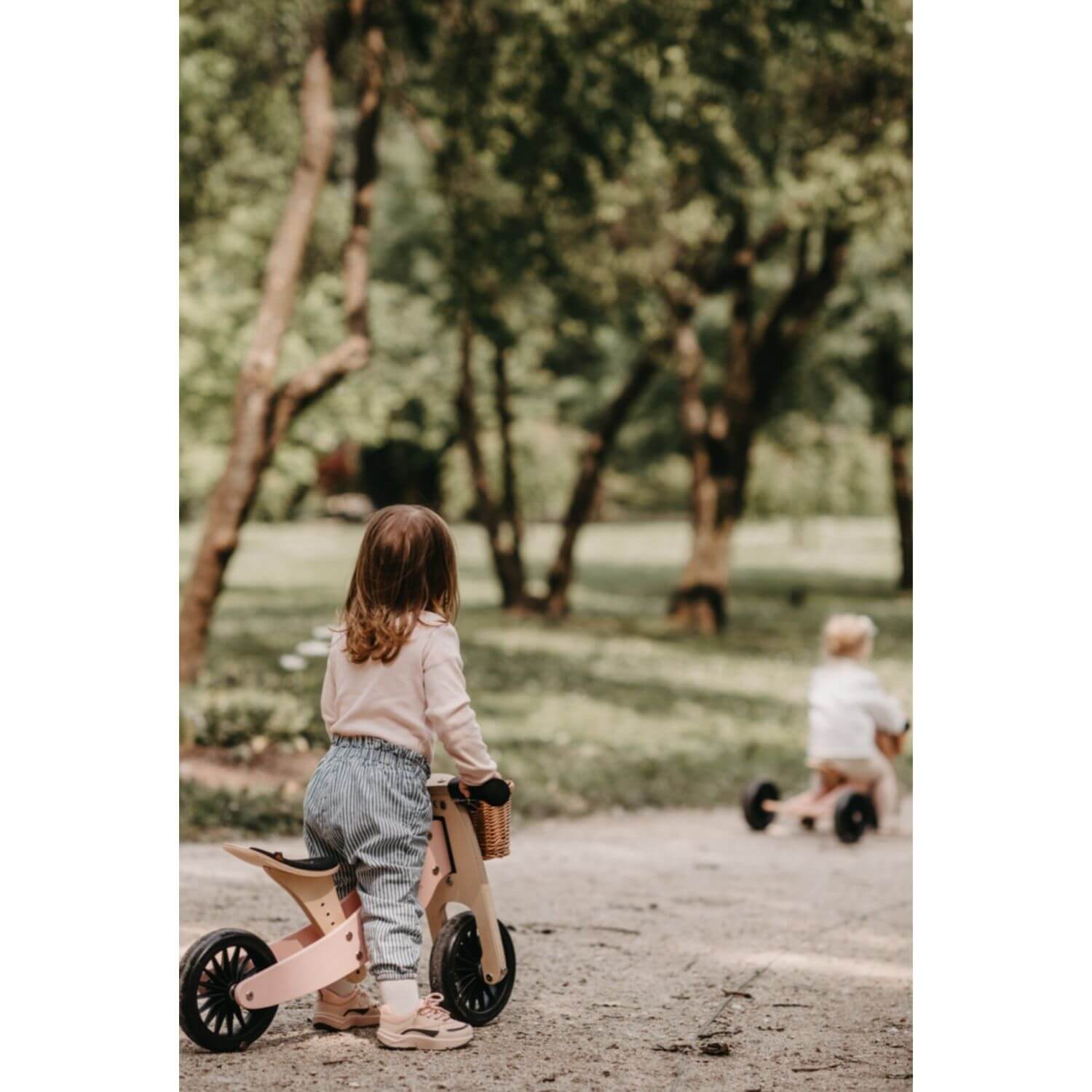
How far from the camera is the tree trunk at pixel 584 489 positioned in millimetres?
22516

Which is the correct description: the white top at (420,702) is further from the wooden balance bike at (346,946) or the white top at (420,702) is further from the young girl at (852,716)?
the young girl at (852,716)

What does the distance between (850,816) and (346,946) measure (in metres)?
4.40

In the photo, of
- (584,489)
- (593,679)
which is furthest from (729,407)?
(593,679)

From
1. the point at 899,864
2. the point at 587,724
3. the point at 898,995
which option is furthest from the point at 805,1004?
the point at 587,724

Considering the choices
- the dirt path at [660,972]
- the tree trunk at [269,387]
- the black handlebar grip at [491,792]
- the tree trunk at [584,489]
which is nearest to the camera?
the dirt path at [660,972]

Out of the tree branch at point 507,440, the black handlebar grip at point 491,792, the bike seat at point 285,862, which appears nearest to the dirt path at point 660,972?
the bike seat at point 285,862

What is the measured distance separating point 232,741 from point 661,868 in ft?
9.58

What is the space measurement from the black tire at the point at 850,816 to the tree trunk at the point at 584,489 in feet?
47.9

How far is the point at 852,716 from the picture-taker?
789cm

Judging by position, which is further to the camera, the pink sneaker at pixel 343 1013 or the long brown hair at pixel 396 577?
the pink sneaker at pixel 343 1013

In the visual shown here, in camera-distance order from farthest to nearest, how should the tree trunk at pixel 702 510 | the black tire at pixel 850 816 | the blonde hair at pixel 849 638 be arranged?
the tree trunk at pixel 702 510
the blonde hair at pixel 849 638
the black tire at pixel 850 816

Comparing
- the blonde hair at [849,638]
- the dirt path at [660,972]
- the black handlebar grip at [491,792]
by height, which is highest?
the blonde hair at [849,638]

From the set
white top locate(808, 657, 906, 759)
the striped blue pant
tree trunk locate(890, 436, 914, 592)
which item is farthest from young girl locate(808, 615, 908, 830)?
tree trunk locate(890, 436, 914, 592)

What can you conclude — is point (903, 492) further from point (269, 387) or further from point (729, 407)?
point (269, 387)
